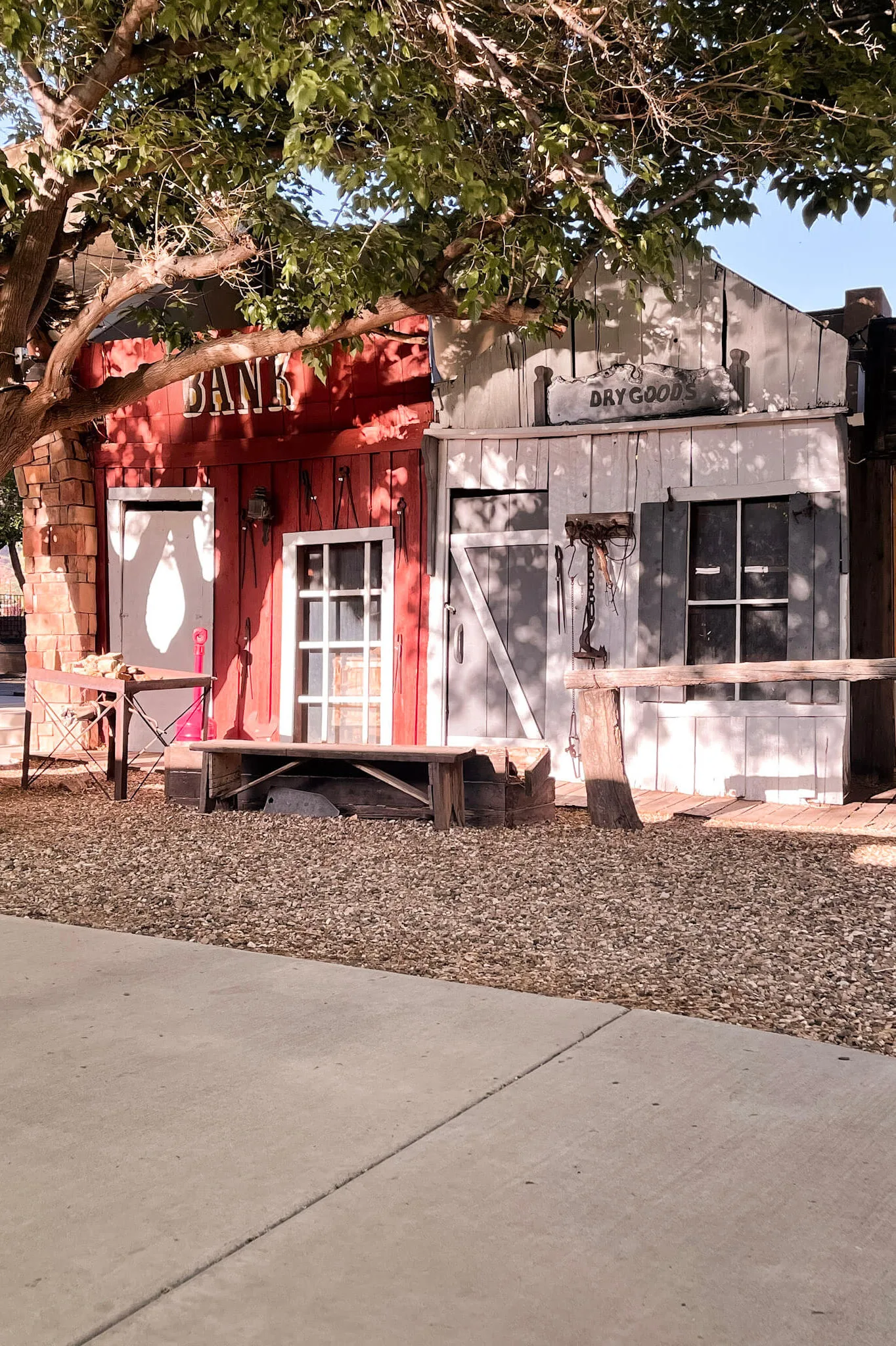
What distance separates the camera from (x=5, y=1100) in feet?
9.32

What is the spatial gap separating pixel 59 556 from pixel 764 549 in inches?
262

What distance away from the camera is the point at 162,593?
1135 cm

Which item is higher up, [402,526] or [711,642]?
[402,526]

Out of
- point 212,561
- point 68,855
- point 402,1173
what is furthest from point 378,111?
point 402,1173

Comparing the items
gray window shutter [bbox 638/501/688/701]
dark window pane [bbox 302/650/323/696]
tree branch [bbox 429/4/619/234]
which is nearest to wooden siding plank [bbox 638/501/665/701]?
gray window shutter [bbox 638/501/688/701]

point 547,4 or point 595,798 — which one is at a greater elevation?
point 547,4

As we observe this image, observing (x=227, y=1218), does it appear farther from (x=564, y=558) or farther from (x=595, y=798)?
(x=564, y=558)

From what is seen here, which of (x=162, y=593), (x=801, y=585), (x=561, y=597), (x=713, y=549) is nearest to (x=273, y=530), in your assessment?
(x=162, y=593)

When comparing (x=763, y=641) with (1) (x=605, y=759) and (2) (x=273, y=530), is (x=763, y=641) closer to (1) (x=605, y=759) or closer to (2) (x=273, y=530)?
(1) (x=605, y=759)

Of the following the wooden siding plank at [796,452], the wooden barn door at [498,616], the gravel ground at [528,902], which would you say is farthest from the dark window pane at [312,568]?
the wooden siding plank at [796,452]

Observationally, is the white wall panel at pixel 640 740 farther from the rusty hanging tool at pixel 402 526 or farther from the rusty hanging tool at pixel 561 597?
the rusty hanging tool at pixel 402 526

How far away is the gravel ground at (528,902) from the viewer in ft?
13.2

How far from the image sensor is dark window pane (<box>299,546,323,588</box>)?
35.3 feet

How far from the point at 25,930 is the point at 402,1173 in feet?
8.94
